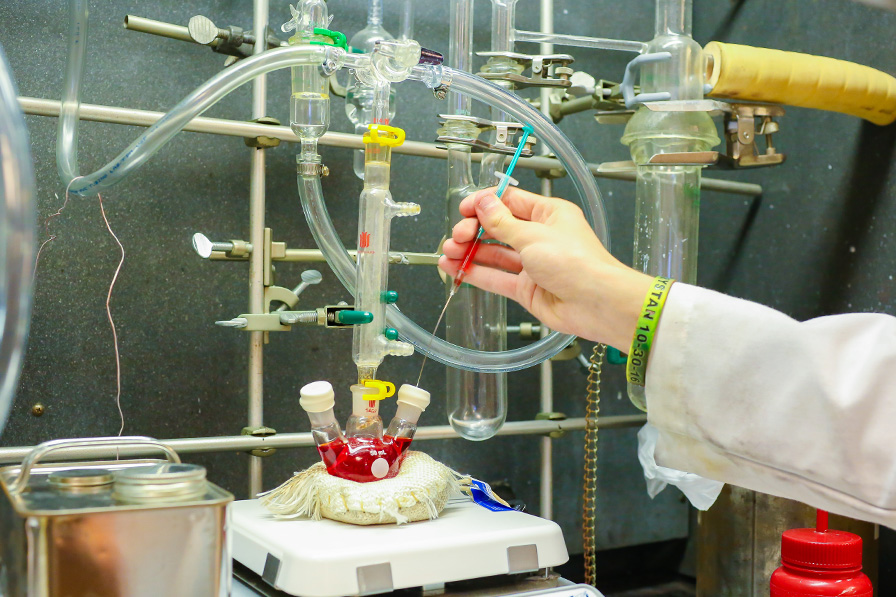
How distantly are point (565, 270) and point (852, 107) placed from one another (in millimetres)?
805

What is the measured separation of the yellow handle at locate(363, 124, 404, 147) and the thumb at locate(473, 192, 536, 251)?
0.13 meters

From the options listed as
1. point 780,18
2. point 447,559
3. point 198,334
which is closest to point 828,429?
point 447,559

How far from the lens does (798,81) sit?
4.26 feet

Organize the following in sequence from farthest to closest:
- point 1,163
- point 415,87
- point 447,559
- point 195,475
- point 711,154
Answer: point 415,87
point 711,154
point 447,559
point 195,475
point 1,163

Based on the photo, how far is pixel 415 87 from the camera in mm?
1495

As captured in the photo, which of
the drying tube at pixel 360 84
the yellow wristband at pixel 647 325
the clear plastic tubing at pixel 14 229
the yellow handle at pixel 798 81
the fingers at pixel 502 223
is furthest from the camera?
the yellow handle at pixel 798 81

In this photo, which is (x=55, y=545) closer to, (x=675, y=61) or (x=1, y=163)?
(x=1, y=163)

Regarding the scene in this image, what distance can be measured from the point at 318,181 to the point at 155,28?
0.34 m

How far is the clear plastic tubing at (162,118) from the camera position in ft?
3.05

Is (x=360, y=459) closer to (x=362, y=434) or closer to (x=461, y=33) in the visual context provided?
(x=362, y=434)

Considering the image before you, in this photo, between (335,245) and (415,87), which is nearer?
(335,245)

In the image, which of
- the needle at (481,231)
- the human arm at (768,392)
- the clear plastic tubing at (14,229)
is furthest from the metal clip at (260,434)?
the clear plastic tubing at (14,229)

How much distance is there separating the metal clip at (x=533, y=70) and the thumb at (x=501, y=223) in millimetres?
307

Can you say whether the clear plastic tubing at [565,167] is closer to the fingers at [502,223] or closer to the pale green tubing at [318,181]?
the pale green tubing at [318,181]
